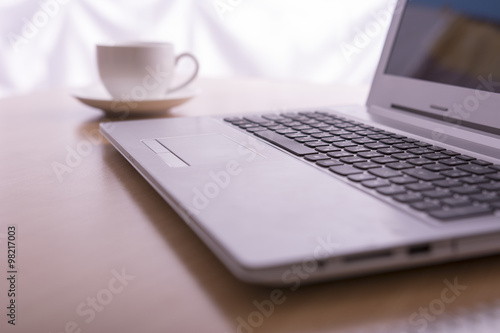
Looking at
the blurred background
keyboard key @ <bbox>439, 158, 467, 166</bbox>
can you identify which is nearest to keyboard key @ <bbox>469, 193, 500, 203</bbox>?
keyboard key @ <bbox>439, 158, 467, 166</bbox>

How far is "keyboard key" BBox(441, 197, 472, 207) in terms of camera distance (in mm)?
397

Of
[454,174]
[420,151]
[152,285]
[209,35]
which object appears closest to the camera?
[152,285]

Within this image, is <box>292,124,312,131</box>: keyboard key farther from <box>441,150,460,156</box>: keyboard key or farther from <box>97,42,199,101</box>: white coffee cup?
<box>97,42,199,101</box>: white coffee cup

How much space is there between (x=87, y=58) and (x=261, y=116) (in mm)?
1425

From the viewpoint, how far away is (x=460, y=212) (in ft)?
1.25

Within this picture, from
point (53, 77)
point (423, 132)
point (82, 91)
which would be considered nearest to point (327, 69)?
point (53, 77)

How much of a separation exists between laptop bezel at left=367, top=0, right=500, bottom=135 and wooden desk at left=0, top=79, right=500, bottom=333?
1.00 feet

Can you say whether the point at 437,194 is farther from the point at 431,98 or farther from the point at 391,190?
the point at 431,98

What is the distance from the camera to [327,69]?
91.6 inches

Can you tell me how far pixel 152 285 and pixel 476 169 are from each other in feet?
1.02

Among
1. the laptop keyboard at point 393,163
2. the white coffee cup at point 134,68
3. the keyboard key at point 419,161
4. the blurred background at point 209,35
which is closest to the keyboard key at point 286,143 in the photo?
the laptop keyboard at point 393,163

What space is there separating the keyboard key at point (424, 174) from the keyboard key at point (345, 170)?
46mm

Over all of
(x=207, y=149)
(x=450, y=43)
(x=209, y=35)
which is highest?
(x=450, y=43)

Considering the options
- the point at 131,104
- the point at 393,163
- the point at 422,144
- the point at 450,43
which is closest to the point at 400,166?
the point at 393,163
